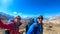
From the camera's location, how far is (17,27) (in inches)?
170

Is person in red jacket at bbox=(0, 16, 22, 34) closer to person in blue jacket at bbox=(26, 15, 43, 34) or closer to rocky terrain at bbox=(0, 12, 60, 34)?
person in blue jacket at bbox=(26, 15, 43, 34)

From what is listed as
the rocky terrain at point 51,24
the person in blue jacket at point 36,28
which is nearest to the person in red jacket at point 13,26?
the person in blue jacket at point 36,28

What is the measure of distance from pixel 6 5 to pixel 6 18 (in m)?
0.54

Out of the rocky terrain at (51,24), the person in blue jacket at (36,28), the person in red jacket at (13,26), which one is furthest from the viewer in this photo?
the rocky terrain at (51,24)

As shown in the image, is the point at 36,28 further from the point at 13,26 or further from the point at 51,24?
the point at 51,24

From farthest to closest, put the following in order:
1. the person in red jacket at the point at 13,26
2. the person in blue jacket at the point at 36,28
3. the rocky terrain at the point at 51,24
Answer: the rocky terrain at the point at 51,24 → the person in red jacket at the point at 13,26 → the person in blue jacket at the point at 36,28

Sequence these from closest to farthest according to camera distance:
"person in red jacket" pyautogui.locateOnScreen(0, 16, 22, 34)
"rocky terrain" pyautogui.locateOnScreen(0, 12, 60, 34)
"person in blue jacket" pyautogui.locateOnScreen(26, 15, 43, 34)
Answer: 1. "person in blue jacket" pyautogui.locateOnScreen(26, 15, 43, 34)
2. "person in red jacket" pyautogui.locateOnScreen(0, 16, 22, 34)
3. "rocky terrain" pyautogui.locateOnScreen(0, 12, 60, 34)

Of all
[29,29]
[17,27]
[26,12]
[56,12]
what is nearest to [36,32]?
[29,29]

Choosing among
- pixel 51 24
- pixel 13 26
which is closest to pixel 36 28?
pixel 13 26

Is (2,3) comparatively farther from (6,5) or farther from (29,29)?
(29,29)

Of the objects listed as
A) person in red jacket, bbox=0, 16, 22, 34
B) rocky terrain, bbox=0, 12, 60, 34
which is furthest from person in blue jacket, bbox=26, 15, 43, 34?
rocky terrain, bbox=0, 12, 60, 34

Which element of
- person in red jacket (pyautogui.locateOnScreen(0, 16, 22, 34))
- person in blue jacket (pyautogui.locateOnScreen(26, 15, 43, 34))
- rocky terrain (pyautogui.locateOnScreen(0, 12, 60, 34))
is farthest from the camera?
rocky terrain (pyautogui.locateOnScreen(0, 12, 60, 34))

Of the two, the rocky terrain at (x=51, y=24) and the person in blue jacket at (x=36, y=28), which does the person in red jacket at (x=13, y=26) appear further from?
the rocky terrain at (x=51, y=24)

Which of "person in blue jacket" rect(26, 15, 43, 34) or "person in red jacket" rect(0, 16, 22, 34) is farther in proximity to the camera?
"person in red jacket" rect(0, 16, 22, 34)
